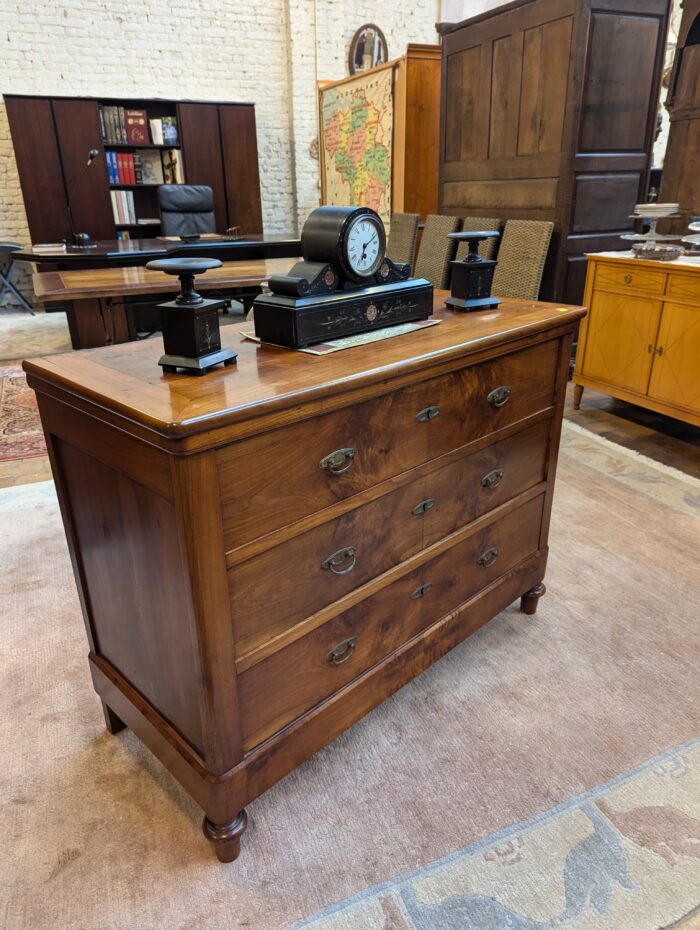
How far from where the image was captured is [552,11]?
11.4 feet

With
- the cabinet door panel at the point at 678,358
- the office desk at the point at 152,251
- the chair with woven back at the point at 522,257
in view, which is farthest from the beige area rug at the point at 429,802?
the office desk at the point at 152,251

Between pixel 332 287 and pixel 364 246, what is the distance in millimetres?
118

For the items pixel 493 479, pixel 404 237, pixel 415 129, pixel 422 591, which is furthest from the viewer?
pixel 415 129

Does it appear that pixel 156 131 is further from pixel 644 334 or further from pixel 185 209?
pixel 644 334

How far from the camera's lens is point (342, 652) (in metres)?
1.33

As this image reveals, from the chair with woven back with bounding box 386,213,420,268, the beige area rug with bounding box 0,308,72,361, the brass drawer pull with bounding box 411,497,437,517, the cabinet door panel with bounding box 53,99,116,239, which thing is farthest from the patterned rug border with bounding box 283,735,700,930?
the cabinet door panel with bounding box 53,99,116,239

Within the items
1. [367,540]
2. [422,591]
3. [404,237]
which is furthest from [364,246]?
[404,237]

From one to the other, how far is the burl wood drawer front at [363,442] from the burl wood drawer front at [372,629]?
279 mm

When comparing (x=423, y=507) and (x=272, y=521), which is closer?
(x=272, y=521)

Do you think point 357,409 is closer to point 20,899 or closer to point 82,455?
point 82,455

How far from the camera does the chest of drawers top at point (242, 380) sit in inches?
36.8

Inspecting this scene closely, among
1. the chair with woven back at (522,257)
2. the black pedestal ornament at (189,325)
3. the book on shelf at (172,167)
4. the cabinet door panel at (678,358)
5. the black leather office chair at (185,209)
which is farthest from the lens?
the book on shelf at (172,167)

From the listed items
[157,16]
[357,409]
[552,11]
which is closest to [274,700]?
[357,409]

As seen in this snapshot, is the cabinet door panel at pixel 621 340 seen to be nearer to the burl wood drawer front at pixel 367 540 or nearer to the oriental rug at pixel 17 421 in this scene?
the burl wood drawer front at pixel 367 540
